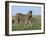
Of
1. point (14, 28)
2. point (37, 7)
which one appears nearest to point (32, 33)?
point (14, 28)

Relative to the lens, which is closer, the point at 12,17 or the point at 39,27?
the point at 12,17

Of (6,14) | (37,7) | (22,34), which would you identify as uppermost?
(37,7)

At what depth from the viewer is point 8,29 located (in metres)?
1.50

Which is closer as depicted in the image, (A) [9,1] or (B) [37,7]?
(A) [9,1]

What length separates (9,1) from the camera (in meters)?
1.51

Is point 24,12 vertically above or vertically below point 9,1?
below

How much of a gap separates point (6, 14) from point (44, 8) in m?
0.55

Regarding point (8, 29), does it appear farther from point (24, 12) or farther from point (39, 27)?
point (39, 27)

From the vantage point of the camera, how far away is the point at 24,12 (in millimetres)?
1570

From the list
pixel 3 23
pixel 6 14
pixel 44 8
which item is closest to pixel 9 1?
pixel 6 14

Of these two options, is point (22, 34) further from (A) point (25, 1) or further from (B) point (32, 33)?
(A) point (25, 1)

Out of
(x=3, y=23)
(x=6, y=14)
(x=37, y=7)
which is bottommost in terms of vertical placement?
(x=3, y=23)

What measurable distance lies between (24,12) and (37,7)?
0.20 m

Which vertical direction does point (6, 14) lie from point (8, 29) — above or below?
above
